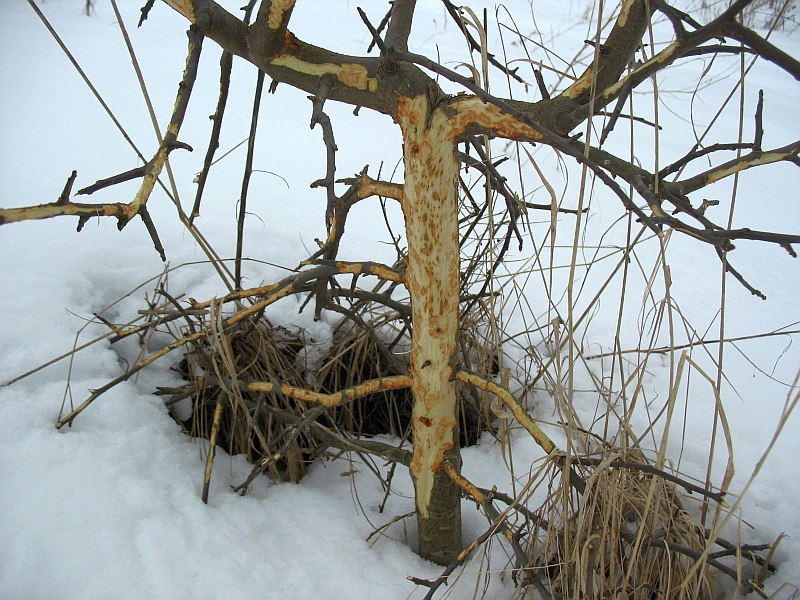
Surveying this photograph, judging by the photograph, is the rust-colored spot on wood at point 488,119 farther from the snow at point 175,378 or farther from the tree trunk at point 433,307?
the snow at point 175,378

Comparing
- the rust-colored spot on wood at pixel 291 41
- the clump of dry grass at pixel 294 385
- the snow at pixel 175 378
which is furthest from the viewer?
the clump of dry grass at pixel 294 385

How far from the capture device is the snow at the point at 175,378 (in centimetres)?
88

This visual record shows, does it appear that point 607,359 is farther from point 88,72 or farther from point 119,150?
point 88,72

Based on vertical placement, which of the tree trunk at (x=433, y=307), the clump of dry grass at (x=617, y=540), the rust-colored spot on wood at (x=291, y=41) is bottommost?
the clump of dry grass at (x=617, y=540)

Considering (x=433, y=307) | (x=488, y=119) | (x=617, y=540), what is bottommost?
(x=617, y=540)

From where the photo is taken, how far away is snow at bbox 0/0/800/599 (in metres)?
0.88

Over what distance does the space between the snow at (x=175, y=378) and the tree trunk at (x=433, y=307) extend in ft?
0.38

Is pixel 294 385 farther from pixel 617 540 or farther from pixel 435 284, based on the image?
pixel 617 540

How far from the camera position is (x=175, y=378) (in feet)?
4.01

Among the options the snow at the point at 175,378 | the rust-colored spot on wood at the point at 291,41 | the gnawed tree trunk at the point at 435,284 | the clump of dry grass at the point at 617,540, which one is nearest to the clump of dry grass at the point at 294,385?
the snow at the point at 175,378

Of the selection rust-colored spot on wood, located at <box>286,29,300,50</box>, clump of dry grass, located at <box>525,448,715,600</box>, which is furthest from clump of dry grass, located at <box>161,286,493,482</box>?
rust-colored spot on wood, located at <box>286,29,300,50</box>

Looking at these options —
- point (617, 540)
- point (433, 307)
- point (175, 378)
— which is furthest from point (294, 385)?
point (617, 540)

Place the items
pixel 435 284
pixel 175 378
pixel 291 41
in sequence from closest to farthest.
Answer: pixel 291 41
pixel 435 284
pixel 175 378

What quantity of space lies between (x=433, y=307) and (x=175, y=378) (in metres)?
0.63
